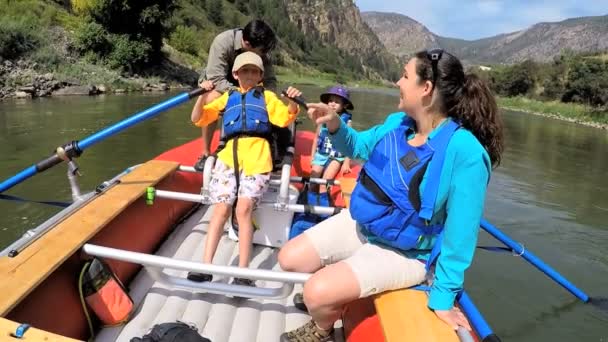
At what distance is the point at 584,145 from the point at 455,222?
57.3ft

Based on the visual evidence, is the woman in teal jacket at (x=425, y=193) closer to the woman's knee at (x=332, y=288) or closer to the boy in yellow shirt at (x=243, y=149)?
the woman's knee at (x=332, y=288)

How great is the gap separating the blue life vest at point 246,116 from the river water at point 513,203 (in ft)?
8.49

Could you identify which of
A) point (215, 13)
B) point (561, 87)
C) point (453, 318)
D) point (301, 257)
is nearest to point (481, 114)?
point (453, 318)

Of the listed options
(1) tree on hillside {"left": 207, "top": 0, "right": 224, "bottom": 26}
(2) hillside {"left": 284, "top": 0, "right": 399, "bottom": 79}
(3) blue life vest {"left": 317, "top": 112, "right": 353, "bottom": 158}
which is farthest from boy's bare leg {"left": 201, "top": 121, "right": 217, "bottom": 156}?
(2) hillside {"left": 284, "top": 0, "right": 399, "bottom": 79}

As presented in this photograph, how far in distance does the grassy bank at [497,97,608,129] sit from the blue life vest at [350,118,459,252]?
91.7 feet

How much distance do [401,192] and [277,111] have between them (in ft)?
4.25

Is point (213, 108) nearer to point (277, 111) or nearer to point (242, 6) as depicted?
point (277, 111)

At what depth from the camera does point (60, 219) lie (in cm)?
230

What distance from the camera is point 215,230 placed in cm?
265

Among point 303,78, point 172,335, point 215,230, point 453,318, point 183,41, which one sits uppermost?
point 183,41

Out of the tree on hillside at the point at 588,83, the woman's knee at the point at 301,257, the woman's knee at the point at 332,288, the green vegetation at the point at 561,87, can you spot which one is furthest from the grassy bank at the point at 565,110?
the woman's knee at the point at 332,288

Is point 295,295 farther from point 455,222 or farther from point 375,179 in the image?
point 455,222

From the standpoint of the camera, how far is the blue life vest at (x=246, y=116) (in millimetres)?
2845

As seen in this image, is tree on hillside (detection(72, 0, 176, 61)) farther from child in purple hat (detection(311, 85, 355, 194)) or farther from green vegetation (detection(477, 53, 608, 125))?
child in purple hat (detection(311, 85, 355, 194))
